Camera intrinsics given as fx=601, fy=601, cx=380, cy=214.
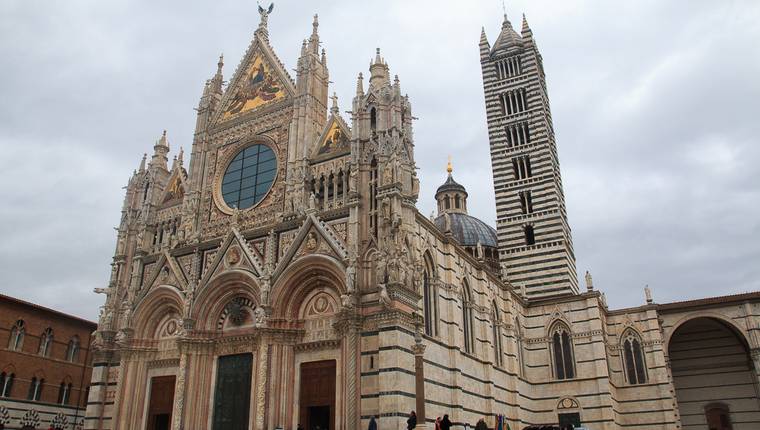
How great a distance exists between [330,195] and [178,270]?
759 centimetres

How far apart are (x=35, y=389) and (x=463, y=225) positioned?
28.8 metres

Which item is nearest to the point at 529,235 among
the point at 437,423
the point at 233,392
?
the point at 233,392

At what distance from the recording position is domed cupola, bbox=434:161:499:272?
42312mm

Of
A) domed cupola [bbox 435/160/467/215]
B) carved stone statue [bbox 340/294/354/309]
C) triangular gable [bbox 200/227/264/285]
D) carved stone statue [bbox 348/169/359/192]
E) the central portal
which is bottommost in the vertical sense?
the central portal

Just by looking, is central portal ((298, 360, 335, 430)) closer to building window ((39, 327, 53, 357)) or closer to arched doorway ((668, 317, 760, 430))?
building window ((39, 327, 53, 357))

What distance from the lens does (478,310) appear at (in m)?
27.0

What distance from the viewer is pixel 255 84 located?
29.0 meters

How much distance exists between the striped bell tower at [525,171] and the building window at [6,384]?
26.0m

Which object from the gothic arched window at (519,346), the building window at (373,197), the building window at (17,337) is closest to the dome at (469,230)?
the gothic arched window at (519,346)

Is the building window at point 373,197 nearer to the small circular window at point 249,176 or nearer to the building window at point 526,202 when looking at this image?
the small circular window at point 249,176

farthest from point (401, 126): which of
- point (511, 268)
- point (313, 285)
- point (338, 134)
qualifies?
point (511, 268)

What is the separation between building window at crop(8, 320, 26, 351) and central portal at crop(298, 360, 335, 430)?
1629 cm

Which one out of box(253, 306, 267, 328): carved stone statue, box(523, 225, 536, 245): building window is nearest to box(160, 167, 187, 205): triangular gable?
box(253, 306, 267, 328): carved stone statue

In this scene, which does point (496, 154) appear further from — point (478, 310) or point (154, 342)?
point (154, 342)
